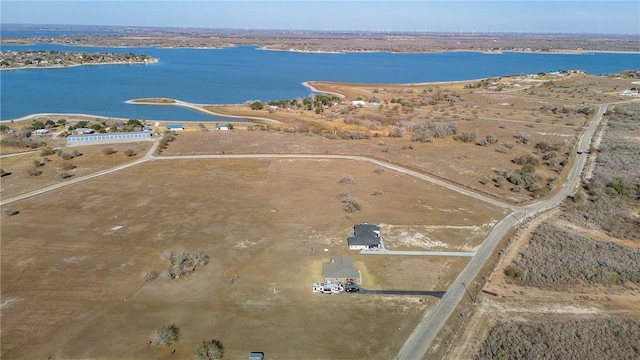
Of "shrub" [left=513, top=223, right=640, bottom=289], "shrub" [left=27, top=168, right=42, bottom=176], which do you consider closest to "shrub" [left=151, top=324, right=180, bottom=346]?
"shrub" [left=513, top=223, right=640, bottom=289]

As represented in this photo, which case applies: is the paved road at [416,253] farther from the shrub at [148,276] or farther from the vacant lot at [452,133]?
the shrub at [148,276]

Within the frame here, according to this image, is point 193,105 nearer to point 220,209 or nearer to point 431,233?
point 220,209

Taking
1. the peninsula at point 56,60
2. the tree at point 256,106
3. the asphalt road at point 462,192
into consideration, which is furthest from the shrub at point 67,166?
the peninsula at point 56,60

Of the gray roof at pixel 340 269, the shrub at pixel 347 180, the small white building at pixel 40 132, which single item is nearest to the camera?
the gray roof at pixel 340 269

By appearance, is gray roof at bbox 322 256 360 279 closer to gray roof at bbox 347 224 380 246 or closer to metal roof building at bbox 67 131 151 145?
gray roof at bbox 347 224 380 246

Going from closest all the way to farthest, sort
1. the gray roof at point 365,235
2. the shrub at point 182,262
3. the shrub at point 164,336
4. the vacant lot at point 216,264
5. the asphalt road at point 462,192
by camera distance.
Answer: the shrub at point 164,336, the asphalt road at point 462,192, the vacant lot at point 216,264, the shrub at point 182,262, the gray roof at point 365,235

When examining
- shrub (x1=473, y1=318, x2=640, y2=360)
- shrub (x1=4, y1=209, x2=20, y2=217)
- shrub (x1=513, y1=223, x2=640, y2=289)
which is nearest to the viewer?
shrub (x1=473, y1=318, x2=640, y2=360)

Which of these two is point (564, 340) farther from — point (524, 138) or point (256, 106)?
point (256, 106)
